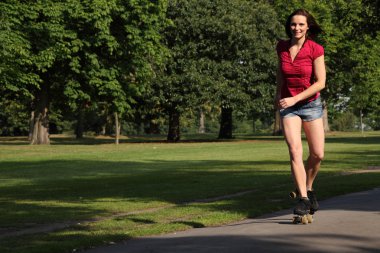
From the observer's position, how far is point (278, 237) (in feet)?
26.8

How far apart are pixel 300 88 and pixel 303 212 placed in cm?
142

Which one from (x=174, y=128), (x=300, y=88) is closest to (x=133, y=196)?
(x=300, y=88)

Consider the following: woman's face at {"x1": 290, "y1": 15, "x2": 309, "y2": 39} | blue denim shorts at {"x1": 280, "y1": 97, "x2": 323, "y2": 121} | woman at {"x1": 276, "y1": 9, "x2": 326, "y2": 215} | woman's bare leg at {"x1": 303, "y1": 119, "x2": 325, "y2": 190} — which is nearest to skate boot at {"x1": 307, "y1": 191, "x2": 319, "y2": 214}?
woman at {"x1": 276, "y1": 9, "x2": 326, "y2": 215}

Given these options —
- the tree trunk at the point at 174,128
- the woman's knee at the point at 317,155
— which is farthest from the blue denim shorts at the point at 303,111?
the tree trunk at the point at 174,128

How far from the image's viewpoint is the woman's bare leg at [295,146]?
934cm

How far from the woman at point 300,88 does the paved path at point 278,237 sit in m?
0.57

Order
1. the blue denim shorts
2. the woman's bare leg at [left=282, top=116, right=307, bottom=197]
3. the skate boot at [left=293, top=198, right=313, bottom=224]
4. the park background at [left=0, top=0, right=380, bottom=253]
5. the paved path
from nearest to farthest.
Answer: the paved path → the skate boot at [left=293, top=198, right=313, bottom=224] → the woman's bare leg at [left=282, top=116, right=307, bottom=197] → the blue denim shorts → the park background at [left=0, top=0, right=380, bottom=253]

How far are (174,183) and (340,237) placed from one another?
1196 centimetres

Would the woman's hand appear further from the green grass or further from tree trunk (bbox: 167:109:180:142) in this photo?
tree trunk (bbox: 167:109:180:142)

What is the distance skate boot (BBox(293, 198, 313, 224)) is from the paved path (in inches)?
3.5

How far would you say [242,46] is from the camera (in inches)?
2340

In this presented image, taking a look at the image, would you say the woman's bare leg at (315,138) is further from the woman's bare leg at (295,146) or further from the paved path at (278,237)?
the paved path at (278,237)

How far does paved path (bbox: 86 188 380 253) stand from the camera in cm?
753

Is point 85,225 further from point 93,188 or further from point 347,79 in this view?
point 347,79
